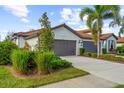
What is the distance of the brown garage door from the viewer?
22.5 meters

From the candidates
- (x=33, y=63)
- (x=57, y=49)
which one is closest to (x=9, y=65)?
(x=33, y=63)

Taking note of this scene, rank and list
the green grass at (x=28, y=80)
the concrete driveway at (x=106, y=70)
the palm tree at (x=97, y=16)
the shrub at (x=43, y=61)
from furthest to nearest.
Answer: the palm tree at (x=97, y=16)
the concrete driveway at (x=106, y=70)
the shrub at (x=43, y=61)
the green grass at (x=28, y=80)

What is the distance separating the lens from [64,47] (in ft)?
76.1

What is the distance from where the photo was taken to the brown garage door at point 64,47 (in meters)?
22.5

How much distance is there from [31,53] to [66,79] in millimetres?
2748

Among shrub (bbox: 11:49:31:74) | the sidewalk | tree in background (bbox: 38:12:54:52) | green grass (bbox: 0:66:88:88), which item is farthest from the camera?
tree in background (bbox: 38:12:54:52)

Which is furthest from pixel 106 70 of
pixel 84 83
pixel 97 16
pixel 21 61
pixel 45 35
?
pixel 97 16

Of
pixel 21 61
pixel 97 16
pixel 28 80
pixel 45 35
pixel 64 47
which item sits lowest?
pixel 28 80

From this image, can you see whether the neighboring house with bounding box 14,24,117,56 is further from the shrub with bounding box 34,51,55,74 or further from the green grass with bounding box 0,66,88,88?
the green grass with bounding box 0,66,88,88

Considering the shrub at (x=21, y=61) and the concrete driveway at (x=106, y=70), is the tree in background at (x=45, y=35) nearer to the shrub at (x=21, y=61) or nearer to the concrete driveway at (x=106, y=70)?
the shrub at (x=21, y=61)

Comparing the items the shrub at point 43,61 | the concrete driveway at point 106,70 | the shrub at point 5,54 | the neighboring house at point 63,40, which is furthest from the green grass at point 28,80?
the neighboring house at point 63,40

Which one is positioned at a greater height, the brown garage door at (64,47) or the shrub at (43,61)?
the brown garage door at (64,47)

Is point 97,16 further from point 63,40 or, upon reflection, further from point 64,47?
point 64,47

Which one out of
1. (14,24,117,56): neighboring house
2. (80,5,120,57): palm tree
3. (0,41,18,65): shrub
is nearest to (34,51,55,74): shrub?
(0,41,18,65): shrub
